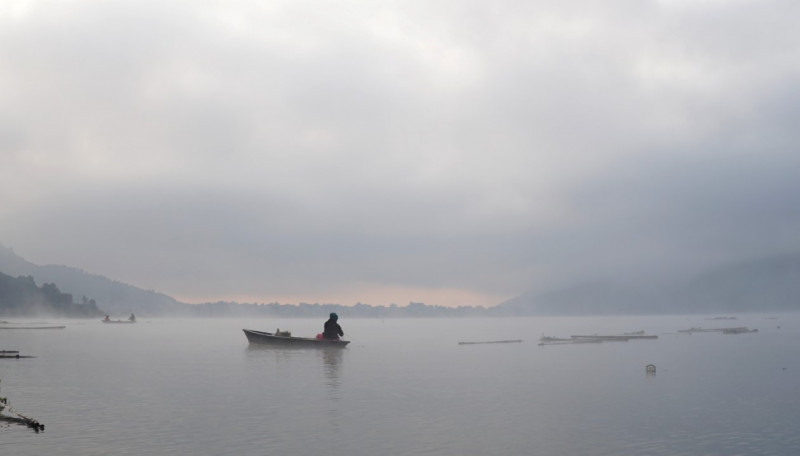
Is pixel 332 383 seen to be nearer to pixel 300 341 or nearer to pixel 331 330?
pixel 331 330

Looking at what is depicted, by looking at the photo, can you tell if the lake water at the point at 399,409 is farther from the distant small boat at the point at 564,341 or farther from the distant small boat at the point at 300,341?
the distant small boat at the point at 564,341

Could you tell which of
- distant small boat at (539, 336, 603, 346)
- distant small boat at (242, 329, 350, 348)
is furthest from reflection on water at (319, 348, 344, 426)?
distant small boat at (539, 336, 603, 346)

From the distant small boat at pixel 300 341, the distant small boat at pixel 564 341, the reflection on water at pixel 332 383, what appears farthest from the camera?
the distant small boat at pixel 564 341

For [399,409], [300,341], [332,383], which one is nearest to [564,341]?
[300,341]

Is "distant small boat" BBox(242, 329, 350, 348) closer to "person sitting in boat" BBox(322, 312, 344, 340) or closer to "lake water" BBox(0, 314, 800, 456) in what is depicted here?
"person sitting in boat" BBox(322, 312, 344, 340)

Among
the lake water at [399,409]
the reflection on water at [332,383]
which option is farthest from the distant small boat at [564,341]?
the lake water at [399,409]

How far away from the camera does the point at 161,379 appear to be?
55.6 m

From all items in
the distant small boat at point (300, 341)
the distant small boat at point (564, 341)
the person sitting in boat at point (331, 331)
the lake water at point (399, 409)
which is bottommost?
the lake water at point (399, 409)

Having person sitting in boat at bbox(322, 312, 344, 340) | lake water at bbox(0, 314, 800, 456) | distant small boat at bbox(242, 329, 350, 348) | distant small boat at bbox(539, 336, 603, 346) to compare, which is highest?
person sitting in boat at bbox(322, 312, 344, 340)

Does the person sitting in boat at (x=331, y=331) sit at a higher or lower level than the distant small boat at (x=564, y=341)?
higher

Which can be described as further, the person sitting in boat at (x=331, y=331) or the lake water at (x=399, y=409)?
the person sitting in boat at (x=331, y=331)

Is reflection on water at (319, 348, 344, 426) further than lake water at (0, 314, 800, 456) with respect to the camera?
Yes

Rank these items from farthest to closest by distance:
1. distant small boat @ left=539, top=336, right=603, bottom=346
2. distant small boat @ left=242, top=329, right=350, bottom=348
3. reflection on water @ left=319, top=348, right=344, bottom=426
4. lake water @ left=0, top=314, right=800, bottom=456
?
1. distant small boat @ left=539, top=336, right=603, bottom=346
2. distant small boat @ left=242, top=329, right=350, bottom=348
3. reflection on water @ left=319, top=348, right=344, bottom=426
4. lake water @ left=0, top=314, right=800, bottom=456

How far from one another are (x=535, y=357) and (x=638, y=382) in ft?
103
